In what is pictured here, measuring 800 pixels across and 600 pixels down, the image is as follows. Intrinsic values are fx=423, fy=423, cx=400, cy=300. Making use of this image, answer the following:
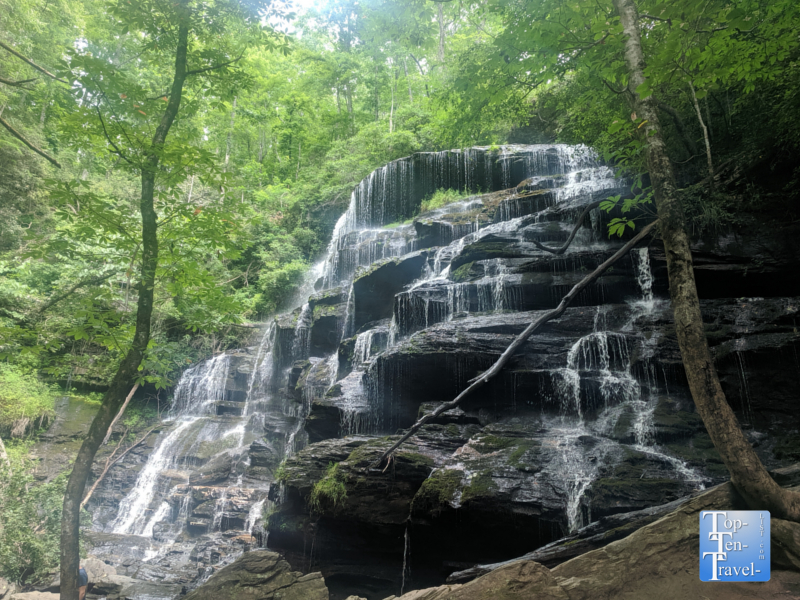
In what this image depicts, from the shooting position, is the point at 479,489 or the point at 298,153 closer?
the point at 479,489

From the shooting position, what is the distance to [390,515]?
7.14m

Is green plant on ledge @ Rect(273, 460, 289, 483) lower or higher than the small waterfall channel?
lower

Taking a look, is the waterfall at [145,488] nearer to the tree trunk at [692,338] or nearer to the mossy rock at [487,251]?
the mossy rock at [487,251]

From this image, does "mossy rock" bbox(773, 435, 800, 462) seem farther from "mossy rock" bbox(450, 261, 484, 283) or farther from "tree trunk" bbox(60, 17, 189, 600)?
"tree trunk" bbox(60, 17, 189, 600)

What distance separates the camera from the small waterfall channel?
730cm

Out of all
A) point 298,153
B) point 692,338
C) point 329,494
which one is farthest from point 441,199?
point 298,153

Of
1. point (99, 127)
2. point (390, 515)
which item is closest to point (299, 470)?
point (390, 515)

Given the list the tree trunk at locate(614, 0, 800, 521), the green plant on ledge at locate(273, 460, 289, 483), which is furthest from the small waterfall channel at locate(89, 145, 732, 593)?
the tree trunk at locate(614, 0, 800, 521)

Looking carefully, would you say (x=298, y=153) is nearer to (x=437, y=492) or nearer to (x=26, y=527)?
(x=26, y=527)

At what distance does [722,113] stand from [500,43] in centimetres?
849

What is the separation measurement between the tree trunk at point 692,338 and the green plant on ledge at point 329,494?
5.69m

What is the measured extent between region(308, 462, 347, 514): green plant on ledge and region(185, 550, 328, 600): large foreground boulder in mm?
1102

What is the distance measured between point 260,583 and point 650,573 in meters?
5.17

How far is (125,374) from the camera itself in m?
5.35
